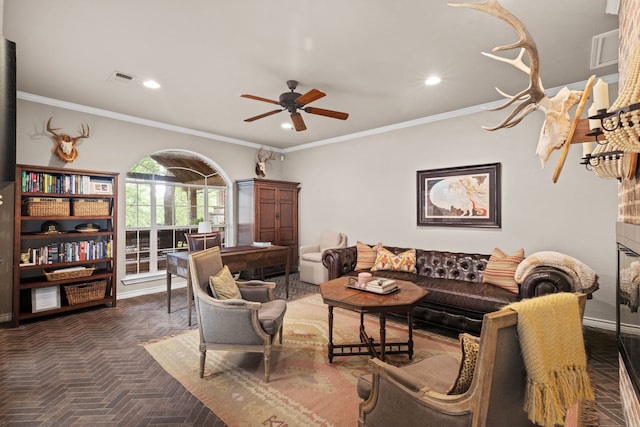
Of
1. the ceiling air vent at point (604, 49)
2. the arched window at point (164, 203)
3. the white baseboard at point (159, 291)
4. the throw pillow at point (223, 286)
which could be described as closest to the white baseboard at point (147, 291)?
the white baseboard at point (159, 291)

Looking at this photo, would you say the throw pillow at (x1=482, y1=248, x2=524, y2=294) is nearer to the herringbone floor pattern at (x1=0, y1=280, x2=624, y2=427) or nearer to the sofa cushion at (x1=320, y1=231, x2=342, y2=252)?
the herringbone floor pattern at (x1=0, y1=280, x2=624, y2=427)

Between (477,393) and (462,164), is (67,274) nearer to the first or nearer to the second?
(477,393)

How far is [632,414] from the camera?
1621 millimetres

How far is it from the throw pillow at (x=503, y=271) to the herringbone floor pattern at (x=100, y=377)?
875 millimetres

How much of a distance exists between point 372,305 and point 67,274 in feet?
12.8

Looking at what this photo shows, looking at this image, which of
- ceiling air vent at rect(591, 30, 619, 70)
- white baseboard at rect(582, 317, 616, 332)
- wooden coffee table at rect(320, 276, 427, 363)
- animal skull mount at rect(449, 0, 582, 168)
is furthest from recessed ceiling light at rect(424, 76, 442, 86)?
white baseboard at rect(582, 317, 616, 332)

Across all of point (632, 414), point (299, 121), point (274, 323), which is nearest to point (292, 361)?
point (274, 323)

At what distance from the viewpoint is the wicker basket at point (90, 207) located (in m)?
3.92

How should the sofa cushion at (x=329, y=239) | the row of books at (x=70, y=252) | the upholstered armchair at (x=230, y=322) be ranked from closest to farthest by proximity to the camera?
the upholstered armchair at (x=230, y=322) < the row of books at (x=70, y=252) < the sofa cushion at (x=329, y=239)

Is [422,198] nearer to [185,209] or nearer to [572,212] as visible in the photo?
[572,212]

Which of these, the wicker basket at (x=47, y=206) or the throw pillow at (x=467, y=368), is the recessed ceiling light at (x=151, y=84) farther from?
the throw pillow at (x=467, y=368)

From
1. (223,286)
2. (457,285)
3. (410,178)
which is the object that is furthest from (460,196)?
(223,286)

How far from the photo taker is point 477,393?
112cm

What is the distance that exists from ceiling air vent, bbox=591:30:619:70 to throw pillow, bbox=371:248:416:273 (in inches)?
110
